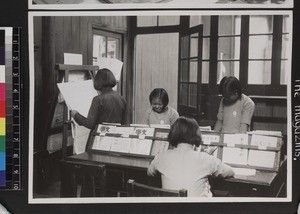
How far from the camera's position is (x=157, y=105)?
1.43 meters

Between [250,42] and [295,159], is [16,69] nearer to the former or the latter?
[250,42]

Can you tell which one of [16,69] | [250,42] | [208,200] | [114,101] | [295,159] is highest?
[250,42]

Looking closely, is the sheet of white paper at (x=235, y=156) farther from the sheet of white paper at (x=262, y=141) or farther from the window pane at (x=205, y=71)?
the window pane at (x=205, y=71)

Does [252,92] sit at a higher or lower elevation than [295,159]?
higher

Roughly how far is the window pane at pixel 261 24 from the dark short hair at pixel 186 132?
1.35 feet

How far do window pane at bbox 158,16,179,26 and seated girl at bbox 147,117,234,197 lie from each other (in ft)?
1.17

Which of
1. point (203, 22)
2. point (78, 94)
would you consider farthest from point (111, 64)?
point (203, 22)

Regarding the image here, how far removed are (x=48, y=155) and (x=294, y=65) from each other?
1.00 meters

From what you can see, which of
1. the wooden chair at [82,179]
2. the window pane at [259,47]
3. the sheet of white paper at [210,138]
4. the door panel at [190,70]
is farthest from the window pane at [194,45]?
the wooden chair at [82,179]

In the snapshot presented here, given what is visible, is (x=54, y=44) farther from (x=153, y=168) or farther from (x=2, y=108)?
(x=153, y=168)

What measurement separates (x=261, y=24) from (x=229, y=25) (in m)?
0.12

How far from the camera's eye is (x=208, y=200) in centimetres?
146

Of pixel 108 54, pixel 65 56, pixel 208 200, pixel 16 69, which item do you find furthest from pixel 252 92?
pixel 16 69

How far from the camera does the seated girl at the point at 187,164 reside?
1416 millimetres
